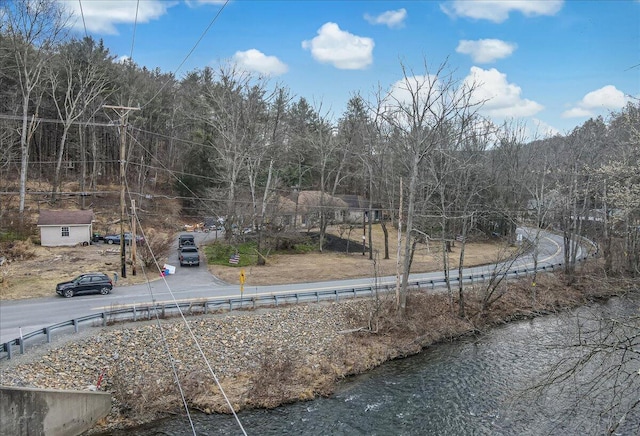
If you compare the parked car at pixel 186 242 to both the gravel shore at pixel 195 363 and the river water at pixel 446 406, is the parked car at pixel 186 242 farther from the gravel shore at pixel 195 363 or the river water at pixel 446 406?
the river water at pixel 446 406

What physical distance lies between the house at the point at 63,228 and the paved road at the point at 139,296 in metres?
8.09

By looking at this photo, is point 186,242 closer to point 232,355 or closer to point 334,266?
point 334,266

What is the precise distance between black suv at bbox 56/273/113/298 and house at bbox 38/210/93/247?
46.0ft

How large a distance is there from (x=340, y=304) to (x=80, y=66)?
40944 millimetres

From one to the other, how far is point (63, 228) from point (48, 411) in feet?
85.8

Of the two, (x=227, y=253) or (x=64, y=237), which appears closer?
(x=64, y=237)

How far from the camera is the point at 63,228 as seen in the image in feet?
117

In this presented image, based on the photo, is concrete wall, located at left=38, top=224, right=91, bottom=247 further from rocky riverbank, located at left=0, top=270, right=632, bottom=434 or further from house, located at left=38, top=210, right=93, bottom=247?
rocky riverbank, located at left=0, top=270, right=632, bottom=434

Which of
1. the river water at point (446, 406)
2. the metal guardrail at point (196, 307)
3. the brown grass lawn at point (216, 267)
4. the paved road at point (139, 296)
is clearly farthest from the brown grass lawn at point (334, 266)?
the river water at point (446, 406)

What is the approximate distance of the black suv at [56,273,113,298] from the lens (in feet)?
76.3

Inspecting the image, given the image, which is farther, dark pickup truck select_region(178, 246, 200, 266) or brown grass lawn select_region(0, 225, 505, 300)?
dark pickup truck select_region(178, 246, 200, 266)

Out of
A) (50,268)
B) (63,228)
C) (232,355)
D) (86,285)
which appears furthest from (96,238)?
(232,355)

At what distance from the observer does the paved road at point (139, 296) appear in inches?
760

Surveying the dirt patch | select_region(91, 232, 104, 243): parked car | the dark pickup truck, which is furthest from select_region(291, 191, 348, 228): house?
the dirt patch
